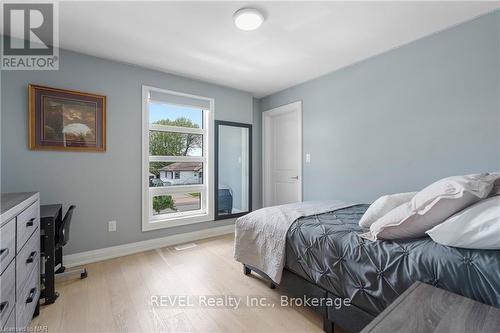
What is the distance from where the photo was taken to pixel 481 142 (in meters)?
2.01

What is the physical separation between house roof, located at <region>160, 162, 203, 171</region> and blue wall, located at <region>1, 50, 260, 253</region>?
1.50 feet

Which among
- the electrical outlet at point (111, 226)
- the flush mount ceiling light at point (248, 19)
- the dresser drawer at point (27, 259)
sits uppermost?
the flush mount ceiling light at point (248, 19)

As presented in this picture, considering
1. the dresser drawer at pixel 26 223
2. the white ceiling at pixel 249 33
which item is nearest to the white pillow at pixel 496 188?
the white ceiling at pixel 249 33

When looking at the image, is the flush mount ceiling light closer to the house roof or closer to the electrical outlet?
the house roof

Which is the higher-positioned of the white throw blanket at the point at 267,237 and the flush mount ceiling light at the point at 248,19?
the flush mount ceiling light at the point at 248,19

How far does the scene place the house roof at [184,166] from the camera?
3.37m

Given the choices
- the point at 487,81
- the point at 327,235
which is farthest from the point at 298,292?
the point at 487,81

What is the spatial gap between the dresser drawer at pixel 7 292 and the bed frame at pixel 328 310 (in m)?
1.67

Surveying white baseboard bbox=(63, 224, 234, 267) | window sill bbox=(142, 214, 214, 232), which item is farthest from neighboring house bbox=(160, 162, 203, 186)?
white baseboard bbox=(63, 224, 234, 267)

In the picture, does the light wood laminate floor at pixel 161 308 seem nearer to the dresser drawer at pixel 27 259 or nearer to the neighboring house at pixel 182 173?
the dresser drawer at pixel 27 259

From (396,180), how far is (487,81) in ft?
3.77

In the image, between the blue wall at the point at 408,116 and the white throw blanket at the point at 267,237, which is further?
the blue wall at the point at 408,116

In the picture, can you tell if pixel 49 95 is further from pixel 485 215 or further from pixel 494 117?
pixel 494 117

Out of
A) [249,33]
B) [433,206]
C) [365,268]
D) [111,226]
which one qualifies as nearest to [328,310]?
[365,268]
